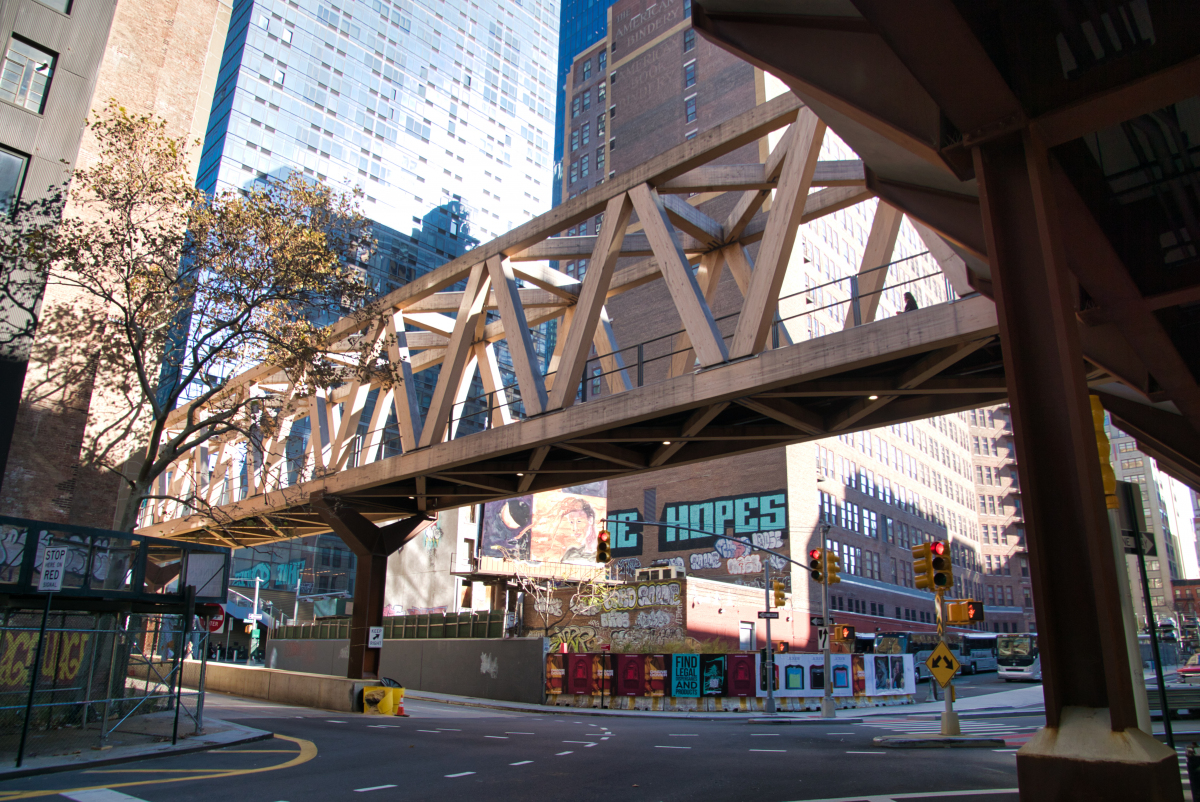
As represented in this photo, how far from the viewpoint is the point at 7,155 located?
18969 millimetres

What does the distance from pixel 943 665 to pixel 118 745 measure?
17.2m

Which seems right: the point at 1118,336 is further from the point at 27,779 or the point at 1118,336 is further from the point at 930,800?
the point at 27,779

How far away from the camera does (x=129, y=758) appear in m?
13.3

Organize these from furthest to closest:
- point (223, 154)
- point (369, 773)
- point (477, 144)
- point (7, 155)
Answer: point (477, 144), point (223, 154), point (7, 155), point (369, 773)

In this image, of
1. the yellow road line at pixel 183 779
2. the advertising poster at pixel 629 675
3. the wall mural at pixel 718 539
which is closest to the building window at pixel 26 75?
the yellow road line at pixel 183 779

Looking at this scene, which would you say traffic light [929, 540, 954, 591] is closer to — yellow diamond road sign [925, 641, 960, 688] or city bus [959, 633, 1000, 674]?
yellow diamond road sign [925, 641, 960, 688]

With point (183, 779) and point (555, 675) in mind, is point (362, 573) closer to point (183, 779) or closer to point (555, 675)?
point (555, 675)

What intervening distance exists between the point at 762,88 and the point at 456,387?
2361 inches

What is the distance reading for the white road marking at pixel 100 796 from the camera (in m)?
9.45

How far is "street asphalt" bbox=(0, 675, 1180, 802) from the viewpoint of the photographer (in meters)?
10.2

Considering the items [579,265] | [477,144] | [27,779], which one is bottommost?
[27,779]

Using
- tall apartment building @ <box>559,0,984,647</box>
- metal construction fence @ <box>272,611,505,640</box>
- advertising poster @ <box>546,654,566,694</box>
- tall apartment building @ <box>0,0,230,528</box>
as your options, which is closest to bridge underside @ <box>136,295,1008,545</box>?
tall apartment building @ <box>0,0,230,528</box>

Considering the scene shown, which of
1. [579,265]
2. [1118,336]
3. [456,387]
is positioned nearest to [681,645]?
[456,387]

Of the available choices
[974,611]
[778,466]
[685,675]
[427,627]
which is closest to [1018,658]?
[778,466]
